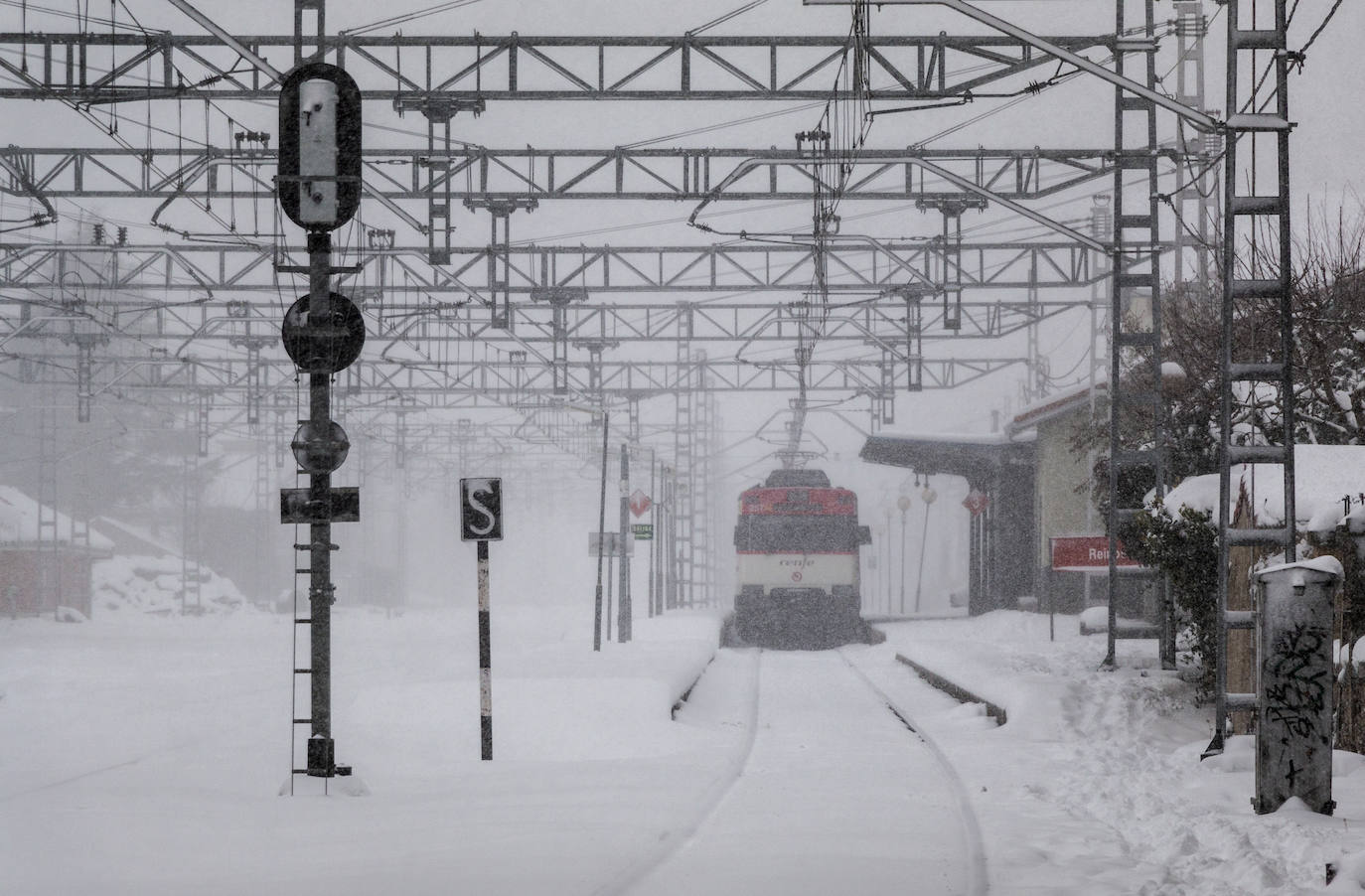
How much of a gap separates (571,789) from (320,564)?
2122 millimetres

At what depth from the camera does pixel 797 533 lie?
3353 centimetres

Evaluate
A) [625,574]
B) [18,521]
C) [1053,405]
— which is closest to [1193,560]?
[625,574]

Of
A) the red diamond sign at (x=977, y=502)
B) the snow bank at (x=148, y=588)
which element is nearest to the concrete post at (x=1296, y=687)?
the red diamond sign at (x=977, y=502)

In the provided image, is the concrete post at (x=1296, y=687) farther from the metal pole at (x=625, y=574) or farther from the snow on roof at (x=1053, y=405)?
the metal pole at (x=625, y=574)

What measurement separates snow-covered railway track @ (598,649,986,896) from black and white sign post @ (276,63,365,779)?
8.70ft

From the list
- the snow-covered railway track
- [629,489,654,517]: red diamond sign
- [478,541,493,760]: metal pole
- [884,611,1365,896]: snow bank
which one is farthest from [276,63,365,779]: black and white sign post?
[629,489,654,517]: red diamond sign

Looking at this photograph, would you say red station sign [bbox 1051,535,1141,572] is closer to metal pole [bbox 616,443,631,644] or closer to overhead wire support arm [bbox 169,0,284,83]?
metal pole [bbox 616,443,631,644]

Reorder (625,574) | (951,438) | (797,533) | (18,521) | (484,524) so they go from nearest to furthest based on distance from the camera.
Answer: (484,524) < (625,574) < (797,533) < (951,438) < (18,521)

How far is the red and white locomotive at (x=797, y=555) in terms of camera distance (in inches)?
1319

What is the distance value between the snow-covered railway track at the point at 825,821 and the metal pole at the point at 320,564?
2.32 m

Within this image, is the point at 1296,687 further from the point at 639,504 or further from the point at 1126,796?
the point at 639,504

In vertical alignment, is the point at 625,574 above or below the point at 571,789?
above

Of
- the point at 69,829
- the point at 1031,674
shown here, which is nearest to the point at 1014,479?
the point at 1031,674

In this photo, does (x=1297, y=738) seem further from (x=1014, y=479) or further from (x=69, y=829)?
(x=1014, y=479)
